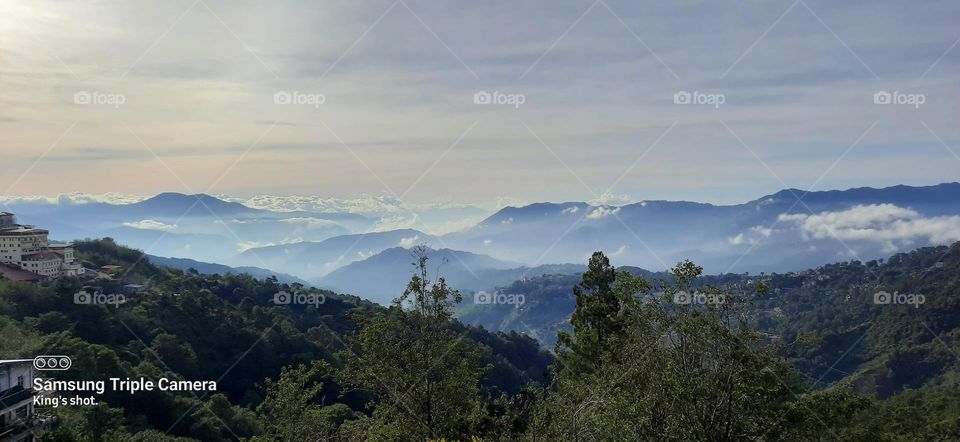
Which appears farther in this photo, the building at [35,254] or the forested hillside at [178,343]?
the building at [35,254]

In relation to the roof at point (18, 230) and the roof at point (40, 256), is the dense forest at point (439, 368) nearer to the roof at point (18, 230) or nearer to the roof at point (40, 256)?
the roof at point (40, 256)

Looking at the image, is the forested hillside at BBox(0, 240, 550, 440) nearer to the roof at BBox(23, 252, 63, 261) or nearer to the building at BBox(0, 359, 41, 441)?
the building at BBox(0, 359, 41, 441)

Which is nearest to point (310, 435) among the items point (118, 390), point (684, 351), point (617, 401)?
point (617, 401)

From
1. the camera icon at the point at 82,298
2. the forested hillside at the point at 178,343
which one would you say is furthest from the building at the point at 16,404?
the camera icon at the point at 82,298

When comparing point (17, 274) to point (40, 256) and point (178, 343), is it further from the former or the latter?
point (178, 343)

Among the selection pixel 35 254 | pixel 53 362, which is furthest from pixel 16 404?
pixel 35 254
